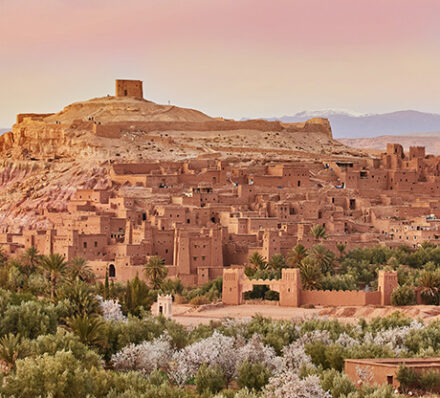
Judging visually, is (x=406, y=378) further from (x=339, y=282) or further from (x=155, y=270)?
(x=155, y=270)

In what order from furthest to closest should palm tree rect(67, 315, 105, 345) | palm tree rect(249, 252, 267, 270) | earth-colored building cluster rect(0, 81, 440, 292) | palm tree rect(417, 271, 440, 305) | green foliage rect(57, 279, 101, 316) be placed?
earth-colored building cluster rect(0, 81, 440, 292) < palm tree rect(249, 252, 267, 270) < palm tree rect(417, 271, 440, 305) < green foliage rect(57, 279, 101, 316) < palm tree rect(67, 315, 105, 345)

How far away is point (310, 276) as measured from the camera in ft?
140

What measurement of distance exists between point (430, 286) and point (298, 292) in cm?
485

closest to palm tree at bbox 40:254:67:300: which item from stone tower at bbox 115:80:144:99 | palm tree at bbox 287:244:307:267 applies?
palm tree at bbox 287:244:307:267

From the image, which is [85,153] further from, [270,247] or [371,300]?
[371,300]

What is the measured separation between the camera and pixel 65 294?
113 ft

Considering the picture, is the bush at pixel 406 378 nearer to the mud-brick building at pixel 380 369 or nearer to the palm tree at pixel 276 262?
the mud-brick building at pixel 380 369

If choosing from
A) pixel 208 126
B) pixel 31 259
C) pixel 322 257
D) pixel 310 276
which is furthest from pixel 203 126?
pixel 310 276

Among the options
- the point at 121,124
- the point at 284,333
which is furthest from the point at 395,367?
the point at 121,124

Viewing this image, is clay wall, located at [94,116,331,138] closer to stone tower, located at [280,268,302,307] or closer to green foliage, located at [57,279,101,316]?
stone tower, located at [280,268,302,307]

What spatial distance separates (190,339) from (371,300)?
10.8 meters

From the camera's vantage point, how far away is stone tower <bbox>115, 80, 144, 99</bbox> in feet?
244

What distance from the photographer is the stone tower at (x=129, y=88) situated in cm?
7450

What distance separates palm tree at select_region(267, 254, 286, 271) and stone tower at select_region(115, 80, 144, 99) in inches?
1223
